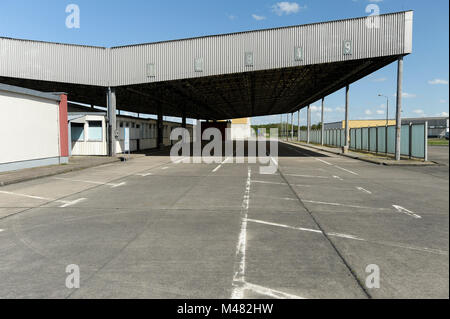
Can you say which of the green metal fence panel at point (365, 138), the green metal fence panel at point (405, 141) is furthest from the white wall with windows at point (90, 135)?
the green metal fence panel at point (365, 138)

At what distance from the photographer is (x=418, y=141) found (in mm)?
22391

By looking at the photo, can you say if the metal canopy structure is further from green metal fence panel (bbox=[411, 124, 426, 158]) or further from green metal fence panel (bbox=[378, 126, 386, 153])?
green metal fence panel (bbox=[378, 126, 386, 153])

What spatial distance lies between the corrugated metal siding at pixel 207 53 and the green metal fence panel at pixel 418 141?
199 inches

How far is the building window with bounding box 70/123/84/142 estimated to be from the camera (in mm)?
26109

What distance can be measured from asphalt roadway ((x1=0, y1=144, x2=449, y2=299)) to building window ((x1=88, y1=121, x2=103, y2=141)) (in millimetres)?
15843

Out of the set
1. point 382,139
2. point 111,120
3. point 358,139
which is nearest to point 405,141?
point 382,139

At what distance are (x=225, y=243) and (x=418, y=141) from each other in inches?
843

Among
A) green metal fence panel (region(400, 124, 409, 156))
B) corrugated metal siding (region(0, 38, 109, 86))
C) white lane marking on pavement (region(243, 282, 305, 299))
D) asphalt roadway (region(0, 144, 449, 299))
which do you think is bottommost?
asphalt roadway (region(0, 144, 449, 299))

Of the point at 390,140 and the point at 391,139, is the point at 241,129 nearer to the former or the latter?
the point at 390,140

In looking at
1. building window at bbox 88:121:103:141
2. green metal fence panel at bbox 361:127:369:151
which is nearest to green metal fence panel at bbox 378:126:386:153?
green metal fence panel at bbox 361:127:369:151

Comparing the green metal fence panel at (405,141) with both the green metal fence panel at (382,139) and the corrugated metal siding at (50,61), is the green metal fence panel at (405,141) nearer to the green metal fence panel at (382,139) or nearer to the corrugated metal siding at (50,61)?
the green metal fence panel at (382,139)

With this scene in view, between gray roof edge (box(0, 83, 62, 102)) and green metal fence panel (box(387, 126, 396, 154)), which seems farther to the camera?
green metal fence panel (box(387, 126, 396, 154))

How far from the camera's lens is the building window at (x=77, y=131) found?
2611 cm

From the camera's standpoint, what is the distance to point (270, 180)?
43.9 feet
